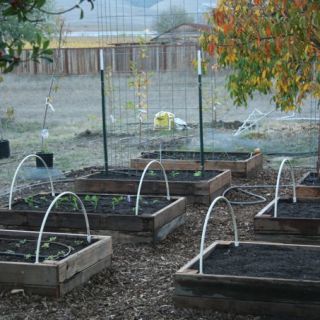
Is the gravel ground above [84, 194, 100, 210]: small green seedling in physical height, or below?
below

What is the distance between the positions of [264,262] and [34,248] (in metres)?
1.86

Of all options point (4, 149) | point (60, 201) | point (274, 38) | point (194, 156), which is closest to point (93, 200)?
point (60, 201)

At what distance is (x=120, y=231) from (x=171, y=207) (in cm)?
66

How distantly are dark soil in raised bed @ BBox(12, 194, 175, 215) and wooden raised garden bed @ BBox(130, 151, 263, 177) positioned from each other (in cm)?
257

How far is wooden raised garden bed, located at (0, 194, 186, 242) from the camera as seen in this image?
6.59 metres

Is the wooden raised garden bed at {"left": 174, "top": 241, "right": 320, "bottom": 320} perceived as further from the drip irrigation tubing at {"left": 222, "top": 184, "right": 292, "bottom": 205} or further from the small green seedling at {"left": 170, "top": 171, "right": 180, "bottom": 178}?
the small green seedling at {"left": 170, "top": 171, "right": 180, "bottom": 178}

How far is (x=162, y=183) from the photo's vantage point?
27.7 feet

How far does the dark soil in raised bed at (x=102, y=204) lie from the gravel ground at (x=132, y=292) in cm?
38

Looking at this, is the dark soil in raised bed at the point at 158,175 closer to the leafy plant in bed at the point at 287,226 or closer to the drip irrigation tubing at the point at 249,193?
the drip irrigation tubing at the point at 249,193

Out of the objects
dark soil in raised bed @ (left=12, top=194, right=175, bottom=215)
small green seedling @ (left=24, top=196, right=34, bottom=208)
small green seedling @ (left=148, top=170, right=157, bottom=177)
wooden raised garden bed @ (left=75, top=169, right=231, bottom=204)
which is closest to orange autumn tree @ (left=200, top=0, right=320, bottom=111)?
wooden raised garden bed @ (left=75, top=169, right=231, bottom=204)

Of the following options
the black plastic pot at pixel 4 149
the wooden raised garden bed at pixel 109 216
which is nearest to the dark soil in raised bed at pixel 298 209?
the wooden raised garden bed at pixel 109 216

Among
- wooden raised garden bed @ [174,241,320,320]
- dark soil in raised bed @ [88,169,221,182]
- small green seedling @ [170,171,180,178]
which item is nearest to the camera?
wooden raised garden bed @ [174,241,320,320]

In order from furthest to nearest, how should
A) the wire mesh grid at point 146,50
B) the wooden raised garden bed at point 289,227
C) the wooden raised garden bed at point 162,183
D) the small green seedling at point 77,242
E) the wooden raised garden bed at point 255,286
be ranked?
1. the wire mesh grid at point 146,50
2. the wooden raised garden bed at point 162,183
3. the wooden raised garden bed at point 289,227
4. the small green seedling at point 77,242
5. the wooden raised garden bed at point 255,286

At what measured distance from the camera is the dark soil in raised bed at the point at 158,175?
29.1 feet
